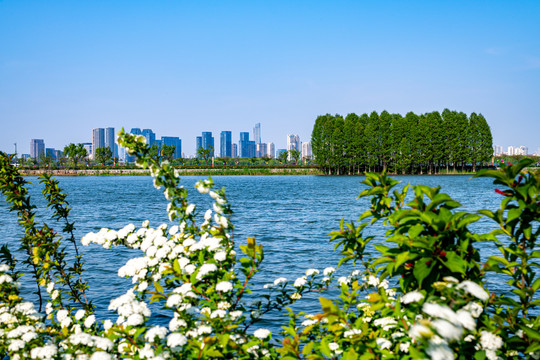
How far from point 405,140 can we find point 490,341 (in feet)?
299

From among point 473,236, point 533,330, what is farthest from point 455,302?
point 533,330

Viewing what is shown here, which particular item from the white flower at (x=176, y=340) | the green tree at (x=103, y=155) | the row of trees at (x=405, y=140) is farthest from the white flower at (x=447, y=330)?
the green tree at (x=103, y=155)

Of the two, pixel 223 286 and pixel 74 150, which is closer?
pixel 223 286

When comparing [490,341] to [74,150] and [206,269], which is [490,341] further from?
[74,150]

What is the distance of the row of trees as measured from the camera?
8981 cm

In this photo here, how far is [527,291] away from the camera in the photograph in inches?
119

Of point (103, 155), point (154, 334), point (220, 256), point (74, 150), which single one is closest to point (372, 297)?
point (220, 256)

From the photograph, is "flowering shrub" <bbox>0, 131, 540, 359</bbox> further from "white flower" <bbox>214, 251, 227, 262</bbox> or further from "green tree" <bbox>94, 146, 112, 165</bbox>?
"green tree" <bbox>94, 146, 112, 165</bbox>

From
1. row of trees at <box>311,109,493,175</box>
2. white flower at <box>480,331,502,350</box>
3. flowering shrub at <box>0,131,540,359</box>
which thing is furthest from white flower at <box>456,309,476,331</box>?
row of trees at <box>311,109,493,175</box>

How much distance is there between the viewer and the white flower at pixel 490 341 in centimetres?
252

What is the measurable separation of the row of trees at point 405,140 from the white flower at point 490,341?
8883cm

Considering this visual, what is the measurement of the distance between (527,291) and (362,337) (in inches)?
50.5

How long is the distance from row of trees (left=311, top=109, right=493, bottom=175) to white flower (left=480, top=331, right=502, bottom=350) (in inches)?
3497

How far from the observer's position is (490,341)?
2533 mm
